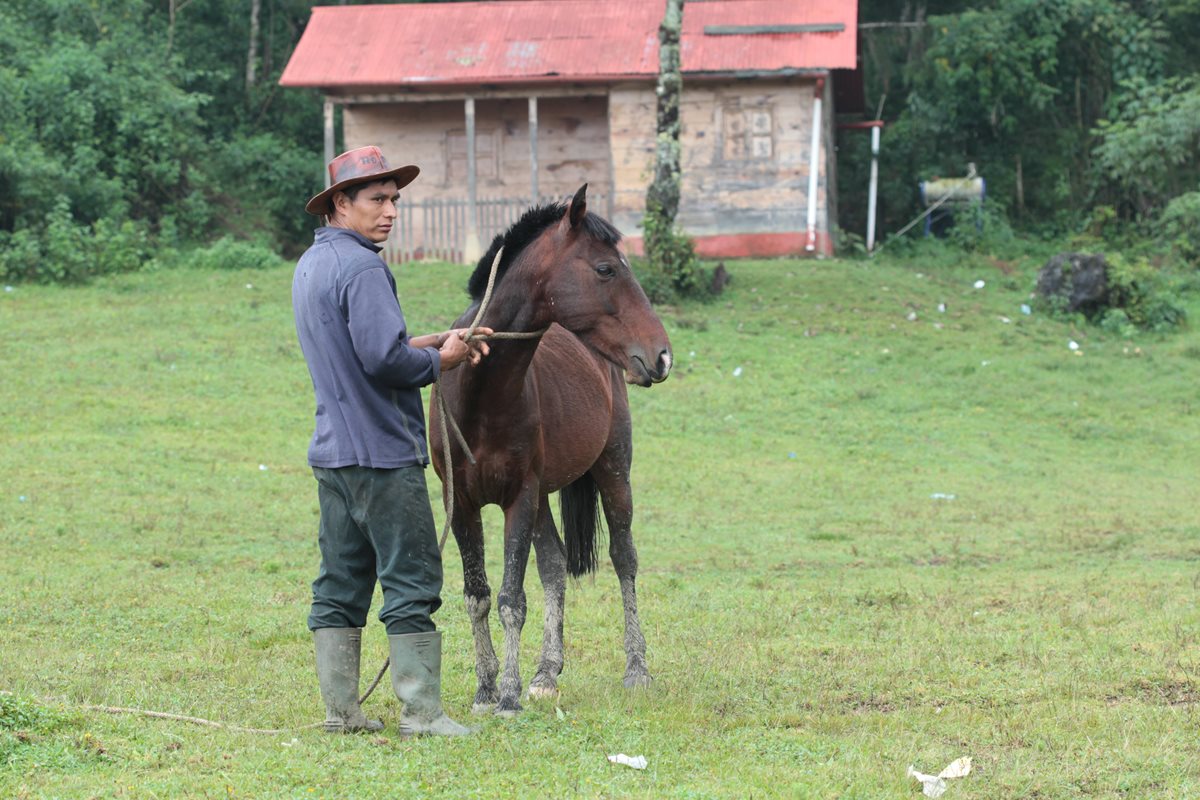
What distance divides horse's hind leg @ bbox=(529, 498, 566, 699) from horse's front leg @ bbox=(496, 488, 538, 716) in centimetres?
18

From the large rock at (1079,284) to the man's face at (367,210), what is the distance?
58.0ft

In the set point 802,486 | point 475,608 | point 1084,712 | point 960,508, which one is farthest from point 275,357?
point 1084,712

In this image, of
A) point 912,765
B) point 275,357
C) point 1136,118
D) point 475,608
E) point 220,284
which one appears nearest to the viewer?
point 912,765

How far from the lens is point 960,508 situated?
13.5 meters

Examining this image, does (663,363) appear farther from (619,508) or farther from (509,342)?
(619,508)

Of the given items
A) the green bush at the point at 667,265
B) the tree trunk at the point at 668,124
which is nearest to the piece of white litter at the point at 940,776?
the green bush at the point at 667,265

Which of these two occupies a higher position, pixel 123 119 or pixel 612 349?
pixel 123 119

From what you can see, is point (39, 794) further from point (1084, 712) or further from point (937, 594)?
point (937, 594)

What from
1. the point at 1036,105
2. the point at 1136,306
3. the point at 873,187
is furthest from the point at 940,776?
the point at 1036,105

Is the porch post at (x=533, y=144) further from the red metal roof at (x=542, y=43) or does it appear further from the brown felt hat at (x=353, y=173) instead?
the brown felt hat at (x=353, y=173)

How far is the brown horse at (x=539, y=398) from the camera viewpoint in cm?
626

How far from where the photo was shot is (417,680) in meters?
5.69

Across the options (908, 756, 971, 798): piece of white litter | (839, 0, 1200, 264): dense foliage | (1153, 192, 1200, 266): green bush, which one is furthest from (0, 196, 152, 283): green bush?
(908, 756, 971, 798): piece of white litter

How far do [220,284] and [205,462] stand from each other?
890 cm
